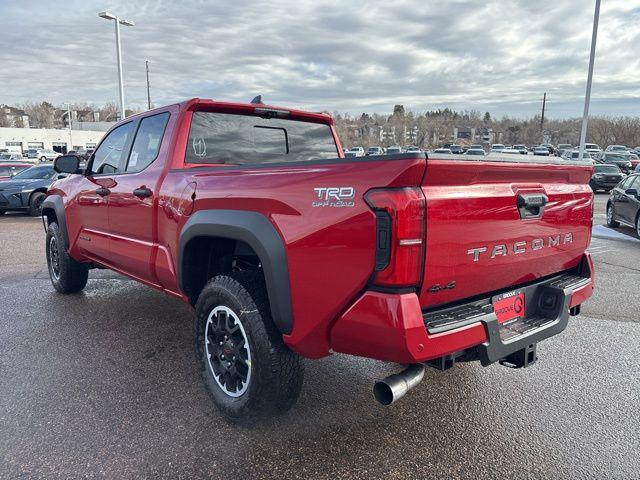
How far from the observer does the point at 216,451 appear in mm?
2670

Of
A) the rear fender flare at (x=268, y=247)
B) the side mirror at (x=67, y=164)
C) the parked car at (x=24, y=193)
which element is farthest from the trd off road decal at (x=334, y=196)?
the parked car at (x=24, y=193)

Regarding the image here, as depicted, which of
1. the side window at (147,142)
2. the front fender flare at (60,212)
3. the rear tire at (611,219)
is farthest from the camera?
the rear tire at (611,219)

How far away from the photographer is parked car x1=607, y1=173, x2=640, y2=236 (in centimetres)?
1066

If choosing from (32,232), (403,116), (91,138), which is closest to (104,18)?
(32,232)

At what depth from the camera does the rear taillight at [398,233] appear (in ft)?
6.73

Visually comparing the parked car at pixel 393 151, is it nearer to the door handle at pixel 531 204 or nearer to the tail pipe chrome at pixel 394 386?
the door handle at pixel 531 204

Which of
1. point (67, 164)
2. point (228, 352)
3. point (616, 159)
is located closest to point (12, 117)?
point (616, 159)

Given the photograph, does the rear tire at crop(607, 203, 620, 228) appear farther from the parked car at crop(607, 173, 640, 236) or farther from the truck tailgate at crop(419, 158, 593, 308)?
the truck tailgate at crop(419, 158, 593, 308)

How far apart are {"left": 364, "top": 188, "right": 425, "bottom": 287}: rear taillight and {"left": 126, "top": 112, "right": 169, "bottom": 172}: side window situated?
2.39 m

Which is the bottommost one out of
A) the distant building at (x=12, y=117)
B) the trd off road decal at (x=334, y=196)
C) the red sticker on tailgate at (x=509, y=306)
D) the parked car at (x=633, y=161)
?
the red sticker on tailgate at (x=509, y=306)

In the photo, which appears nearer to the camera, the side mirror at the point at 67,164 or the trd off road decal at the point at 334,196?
the trd off road decal at the point at 334,196

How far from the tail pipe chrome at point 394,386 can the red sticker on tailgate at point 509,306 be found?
1.91 feet

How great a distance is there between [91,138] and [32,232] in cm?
8688

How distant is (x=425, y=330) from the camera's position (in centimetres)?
214
